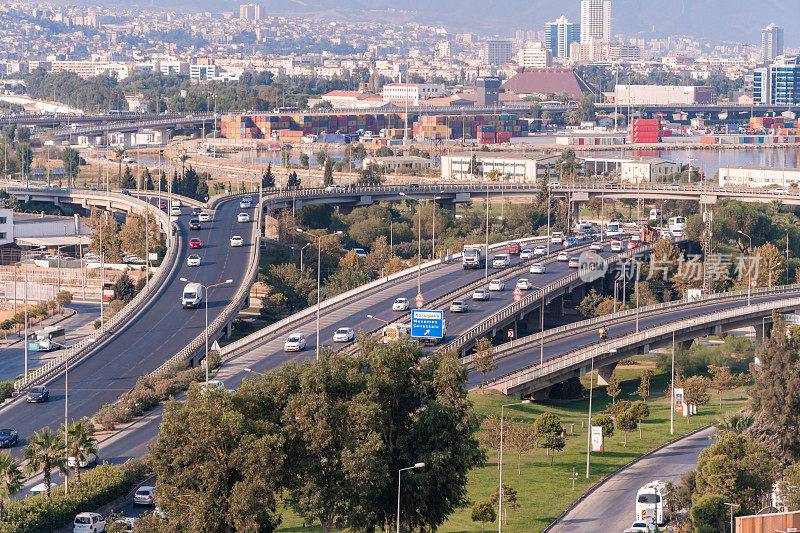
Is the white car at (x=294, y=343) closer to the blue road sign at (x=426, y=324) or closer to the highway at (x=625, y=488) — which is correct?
the blue road sign at (x=426, y=324)

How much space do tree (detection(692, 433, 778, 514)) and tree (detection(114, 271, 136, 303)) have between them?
167 feet

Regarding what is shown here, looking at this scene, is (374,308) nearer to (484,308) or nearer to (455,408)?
(484,308)

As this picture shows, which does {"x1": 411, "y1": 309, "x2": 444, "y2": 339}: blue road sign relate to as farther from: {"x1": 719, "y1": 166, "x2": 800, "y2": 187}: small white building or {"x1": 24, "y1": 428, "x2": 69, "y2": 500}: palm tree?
{"x1": 719, "y1": 166, "x2": 800, "y2": 187}: small white building

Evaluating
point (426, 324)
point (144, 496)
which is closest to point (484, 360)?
point (426, 324)

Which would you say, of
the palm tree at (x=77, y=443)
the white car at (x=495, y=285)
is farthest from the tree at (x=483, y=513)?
the white car at (x=495, y=285)

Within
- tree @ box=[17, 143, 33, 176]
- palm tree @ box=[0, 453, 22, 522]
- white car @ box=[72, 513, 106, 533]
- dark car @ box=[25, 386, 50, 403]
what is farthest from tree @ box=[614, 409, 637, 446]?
tree @ box=[17, 143, 33, 176]

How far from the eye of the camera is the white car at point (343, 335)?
62.2 m

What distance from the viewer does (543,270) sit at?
271 ft

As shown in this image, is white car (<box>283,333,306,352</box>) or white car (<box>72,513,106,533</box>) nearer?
white car (<box>72,513,106,533</box>)

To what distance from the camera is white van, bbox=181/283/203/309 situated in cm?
7062

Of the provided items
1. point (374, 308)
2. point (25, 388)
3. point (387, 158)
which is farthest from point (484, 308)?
point (387, 158)

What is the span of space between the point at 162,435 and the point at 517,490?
43.8 ft

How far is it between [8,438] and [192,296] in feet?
74.4

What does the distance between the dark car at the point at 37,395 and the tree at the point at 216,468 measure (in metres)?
22.5
